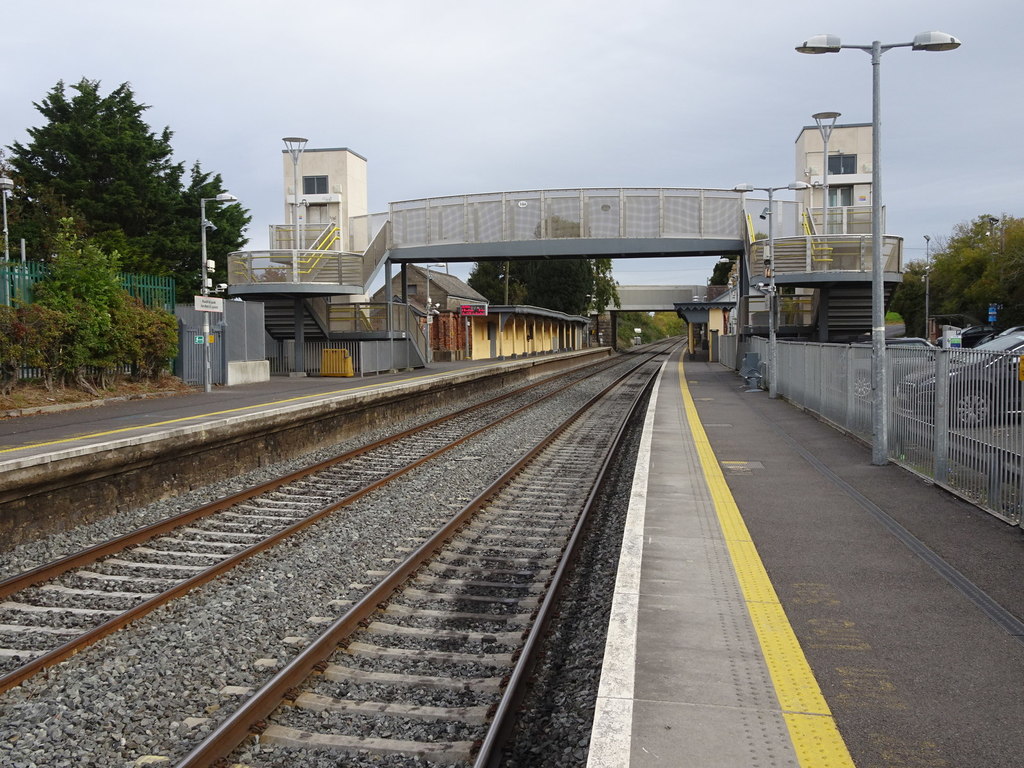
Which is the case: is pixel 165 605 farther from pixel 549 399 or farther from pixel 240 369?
pixel 549 399

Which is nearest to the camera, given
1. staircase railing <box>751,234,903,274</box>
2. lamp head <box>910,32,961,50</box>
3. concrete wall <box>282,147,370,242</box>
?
lamp head <box>910,32,961,50</box>

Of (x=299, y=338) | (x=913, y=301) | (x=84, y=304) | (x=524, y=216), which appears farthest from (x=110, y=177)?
(x=913, y=301)

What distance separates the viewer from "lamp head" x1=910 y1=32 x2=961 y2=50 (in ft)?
37.8

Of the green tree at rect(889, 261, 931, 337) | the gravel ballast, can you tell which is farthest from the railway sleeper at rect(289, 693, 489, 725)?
the green tree at rect(889, 261, 931, 337)

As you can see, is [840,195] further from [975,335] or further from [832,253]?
[832,253]

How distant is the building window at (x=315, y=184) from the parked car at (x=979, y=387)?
28404mm

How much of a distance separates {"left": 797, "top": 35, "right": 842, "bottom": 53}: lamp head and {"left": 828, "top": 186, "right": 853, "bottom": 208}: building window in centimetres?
2920

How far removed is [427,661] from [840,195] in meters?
38.4

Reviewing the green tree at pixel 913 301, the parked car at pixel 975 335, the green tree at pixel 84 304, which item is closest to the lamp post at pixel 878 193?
the green tree at pixel 84 304

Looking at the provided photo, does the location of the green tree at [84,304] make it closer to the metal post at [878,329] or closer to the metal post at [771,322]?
the metal post at [878,329]

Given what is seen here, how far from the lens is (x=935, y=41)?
11531 millimetres

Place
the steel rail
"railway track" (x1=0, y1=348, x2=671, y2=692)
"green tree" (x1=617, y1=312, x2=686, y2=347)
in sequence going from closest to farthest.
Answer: the steel rail
"railway track" (x1=0, y1=348, x2=671, y2=692)
"green tree" (x1=617, y1=312, x2=686, y2=347)

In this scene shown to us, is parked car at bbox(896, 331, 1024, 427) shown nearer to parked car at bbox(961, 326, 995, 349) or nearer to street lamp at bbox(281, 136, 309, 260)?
street lamp at bbox(281, 136, 309, 260)

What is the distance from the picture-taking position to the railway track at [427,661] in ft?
14.5
